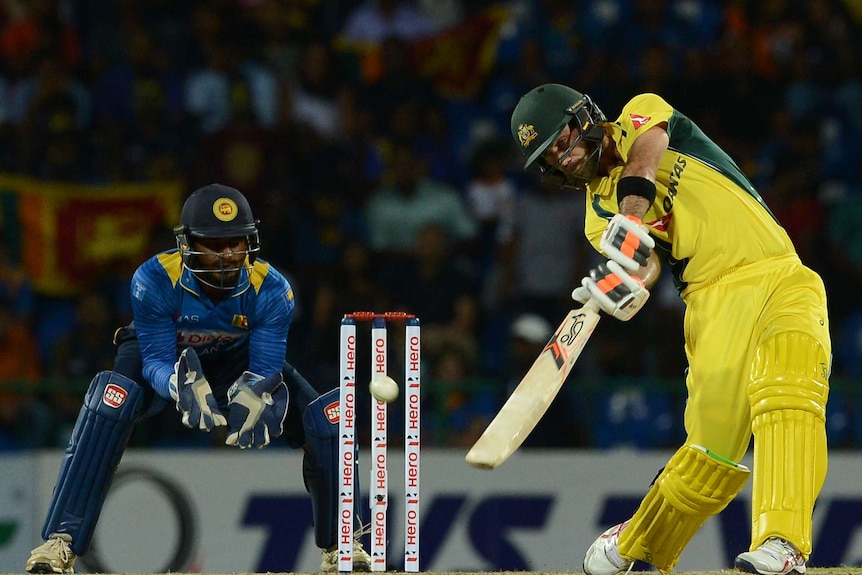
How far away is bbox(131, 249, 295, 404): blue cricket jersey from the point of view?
510 centimetres

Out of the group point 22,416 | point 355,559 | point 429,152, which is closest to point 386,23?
point 429,152

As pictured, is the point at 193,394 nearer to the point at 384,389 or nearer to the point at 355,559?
the point at 384,389

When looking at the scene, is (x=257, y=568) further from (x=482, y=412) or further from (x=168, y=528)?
(x=482, y=412)

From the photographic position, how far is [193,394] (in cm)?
485

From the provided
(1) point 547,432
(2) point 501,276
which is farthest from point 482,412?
(2) point 501,276

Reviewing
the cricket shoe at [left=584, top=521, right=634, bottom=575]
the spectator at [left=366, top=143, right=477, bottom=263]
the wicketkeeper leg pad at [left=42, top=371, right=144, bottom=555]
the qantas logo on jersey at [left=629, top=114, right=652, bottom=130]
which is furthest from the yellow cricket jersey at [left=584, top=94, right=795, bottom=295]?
the spectator at [left=366, top=143, right=477, bottom=263]

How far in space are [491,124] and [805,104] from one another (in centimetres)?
226

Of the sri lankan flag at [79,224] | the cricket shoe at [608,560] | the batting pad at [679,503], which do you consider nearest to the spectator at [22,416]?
the sri lankan flag at [79,224]

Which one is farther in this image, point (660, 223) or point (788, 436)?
point (660, 223)

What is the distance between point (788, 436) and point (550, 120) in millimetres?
1317

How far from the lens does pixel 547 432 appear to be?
774 centimetres

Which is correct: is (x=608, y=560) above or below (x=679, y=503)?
below

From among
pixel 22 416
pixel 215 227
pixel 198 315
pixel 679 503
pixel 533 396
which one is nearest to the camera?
pixel 533 396

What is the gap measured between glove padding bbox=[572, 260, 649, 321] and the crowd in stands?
3.05 meters
